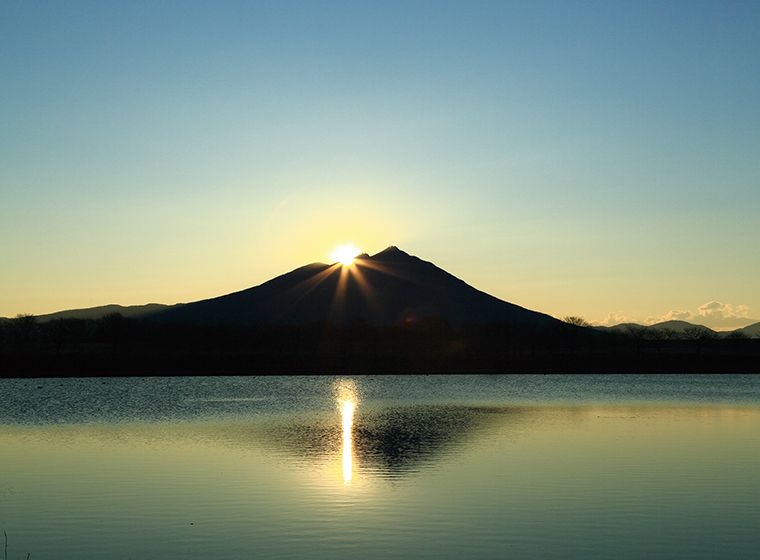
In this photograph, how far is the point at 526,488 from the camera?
111 feet

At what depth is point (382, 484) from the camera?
35.2m

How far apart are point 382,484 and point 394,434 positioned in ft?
67.6

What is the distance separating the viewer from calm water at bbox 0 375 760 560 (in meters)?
24.6

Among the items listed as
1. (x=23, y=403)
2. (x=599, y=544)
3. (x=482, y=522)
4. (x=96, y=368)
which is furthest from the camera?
(x=96, y=368)

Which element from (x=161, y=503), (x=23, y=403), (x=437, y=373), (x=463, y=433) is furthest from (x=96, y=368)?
(x=161, y=503)

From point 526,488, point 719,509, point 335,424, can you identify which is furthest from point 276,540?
point 335,424

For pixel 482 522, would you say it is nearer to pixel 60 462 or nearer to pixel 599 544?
pixel 599 544

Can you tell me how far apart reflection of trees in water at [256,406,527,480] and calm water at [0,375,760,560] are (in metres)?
0.22

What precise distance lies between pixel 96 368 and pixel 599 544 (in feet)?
505

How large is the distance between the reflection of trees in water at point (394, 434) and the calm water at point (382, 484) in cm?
22

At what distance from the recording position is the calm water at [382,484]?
24562 mm

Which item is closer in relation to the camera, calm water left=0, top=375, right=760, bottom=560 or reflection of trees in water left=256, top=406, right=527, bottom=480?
calm water left=0, top=375, right=760, bottom=560

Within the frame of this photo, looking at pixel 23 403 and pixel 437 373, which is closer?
pixel 23 403

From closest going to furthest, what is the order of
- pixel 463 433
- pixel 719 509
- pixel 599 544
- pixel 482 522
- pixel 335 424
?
pixel 599 544, pixel 482 522, pixel 719 509, pixel 463 433, pixel 335 424
